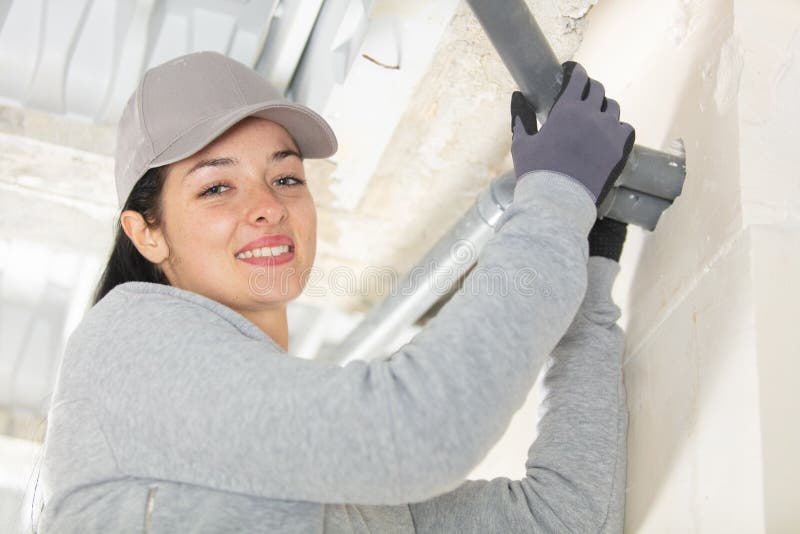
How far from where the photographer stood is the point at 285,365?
884mm

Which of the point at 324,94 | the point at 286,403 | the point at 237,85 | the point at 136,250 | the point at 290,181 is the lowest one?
the point at 286,403

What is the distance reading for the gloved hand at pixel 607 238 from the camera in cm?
127

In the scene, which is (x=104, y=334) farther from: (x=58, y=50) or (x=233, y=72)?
(x=58, y=50)

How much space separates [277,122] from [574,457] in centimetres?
70

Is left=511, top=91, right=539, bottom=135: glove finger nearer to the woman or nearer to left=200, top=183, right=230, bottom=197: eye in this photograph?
the woman

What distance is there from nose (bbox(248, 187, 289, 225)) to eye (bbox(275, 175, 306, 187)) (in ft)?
0.22

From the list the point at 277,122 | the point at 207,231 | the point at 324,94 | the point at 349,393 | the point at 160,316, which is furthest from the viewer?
the point at 324,94

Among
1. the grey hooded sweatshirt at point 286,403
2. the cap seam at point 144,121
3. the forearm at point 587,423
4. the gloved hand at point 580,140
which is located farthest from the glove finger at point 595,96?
the cap seam at point 144,121

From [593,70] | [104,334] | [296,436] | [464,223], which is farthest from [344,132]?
[296,436]

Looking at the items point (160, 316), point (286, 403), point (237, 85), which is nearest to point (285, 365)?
point (286, 403)

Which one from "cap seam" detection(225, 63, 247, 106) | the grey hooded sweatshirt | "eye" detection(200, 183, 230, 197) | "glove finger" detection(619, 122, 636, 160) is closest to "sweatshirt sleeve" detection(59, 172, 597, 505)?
the grey hooded sweatshirt

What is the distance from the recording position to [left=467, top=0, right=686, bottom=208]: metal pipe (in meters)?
1.11

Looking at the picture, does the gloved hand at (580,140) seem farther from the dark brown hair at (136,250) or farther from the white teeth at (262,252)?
the dark brown hair at (136,250)

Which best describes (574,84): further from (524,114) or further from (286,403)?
(286,403)
